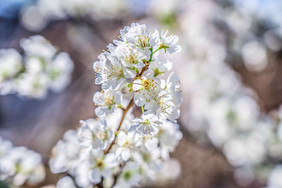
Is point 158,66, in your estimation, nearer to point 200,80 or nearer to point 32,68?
point 32,68

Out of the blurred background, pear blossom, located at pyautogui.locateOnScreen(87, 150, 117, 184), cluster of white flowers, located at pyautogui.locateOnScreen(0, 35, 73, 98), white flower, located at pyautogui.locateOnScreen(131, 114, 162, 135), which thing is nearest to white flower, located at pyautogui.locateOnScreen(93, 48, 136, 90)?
white flower, located at pyautogui.locateOnScreen(131, 114, 162, 135)

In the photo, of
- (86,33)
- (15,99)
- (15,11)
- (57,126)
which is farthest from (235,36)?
Answer: (15,11)

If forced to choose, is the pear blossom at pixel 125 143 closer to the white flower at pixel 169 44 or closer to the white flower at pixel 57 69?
the white flower at pixel 169 44

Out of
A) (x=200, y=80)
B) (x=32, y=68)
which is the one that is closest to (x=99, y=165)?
(x=32, y=68)

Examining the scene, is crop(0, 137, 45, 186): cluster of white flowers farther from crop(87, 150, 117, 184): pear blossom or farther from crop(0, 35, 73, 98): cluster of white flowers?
crop(87, 150, 117, 184): pear blossom

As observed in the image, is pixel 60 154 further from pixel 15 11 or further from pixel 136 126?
pixel 15 11
